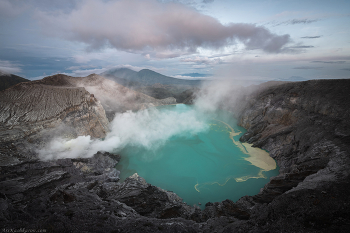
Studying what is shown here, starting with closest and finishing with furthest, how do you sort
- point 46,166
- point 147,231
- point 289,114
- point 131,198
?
point 147,231 < point 131,198 < point 46,166 < point 289,114

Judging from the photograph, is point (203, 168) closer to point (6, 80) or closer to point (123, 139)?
point (123, 139)

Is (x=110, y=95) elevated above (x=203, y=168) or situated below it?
above

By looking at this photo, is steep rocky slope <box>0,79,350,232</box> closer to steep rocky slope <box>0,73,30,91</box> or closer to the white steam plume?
the white steam plume

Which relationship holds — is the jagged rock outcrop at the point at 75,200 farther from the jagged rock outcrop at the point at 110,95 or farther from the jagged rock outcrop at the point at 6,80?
the jagged rock outcrop at the point at 6,80

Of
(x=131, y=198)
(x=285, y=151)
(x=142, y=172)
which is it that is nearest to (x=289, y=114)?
(x=285, y=151)

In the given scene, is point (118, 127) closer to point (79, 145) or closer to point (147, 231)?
point (79, 145)

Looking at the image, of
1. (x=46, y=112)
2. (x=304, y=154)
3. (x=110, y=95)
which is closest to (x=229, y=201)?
(x=304, y=154)
